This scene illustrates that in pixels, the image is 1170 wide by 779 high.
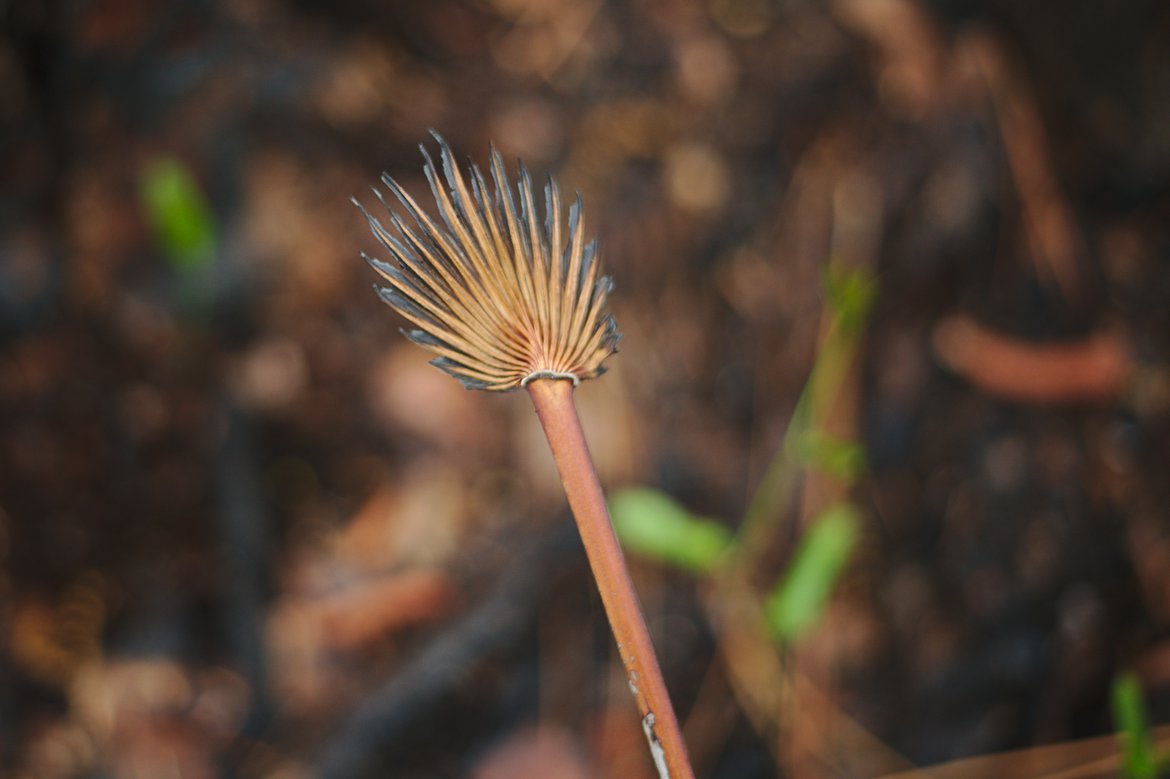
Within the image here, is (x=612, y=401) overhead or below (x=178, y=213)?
below

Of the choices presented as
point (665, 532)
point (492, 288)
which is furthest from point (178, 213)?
point (492, 288)

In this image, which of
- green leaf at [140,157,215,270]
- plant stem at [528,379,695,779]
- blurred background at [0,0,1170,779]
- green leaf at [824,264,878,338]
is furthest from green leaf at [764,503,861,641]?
green leaf at [140,157,215,270]

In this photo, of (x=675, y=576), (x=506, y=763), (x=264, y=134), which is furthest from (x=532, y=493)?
(x=264, y=134)

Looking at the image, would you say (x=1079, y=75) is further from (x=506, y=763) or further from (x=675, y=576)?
(x=506, y=763)

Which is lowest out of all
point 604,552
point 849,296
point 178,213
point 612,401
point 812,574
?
point 604,552

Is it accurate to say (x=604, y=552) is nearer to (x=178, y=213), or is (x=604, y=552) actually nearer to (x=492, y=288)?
(x=492, y=288)

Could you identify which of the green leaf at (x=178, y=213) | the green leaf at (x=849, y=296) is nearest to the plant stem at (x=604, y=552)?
the green leaf at (x=849, y=296)
